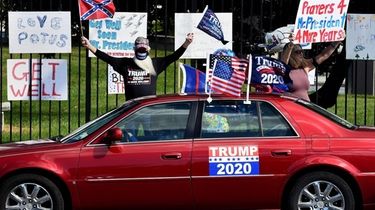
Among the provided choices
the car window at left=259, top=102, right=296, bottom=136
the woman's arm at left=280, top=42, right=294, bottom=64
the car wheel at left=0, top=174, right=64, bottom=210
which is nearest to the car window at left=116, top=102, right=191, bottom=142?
the car window at left=259, top=102, right=296, bottom=136

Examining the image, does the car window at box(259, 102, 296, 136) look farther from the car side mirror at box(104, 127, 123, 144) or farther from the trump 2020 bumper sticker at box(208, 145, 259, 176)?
the car side mirror at box(104, 127, 123, 144)

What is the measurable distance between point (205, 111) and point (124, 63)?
2.24 metres

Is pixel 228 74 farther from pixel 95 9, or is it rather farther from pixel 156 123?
pixel 95 9

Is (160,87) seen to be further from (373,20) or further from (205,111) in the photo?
(205,111)

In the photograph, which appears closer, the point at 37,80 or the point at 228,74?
the point at 228,74

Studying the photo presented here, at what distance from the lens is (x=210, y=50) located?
1077 centimetres

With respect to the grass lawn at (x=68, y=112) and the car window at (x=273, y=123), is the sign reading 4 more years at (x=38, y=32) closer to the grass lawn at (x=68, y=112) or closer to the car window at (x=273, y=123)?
the grass lawn at (x=68, y=112)

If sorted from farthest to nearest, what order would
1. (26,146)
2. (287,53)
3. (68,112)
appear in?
(68,112) → (287,53) → (26,146)

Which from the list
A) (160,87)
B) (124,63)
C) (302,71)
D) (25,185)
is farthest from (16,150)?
(160,87)

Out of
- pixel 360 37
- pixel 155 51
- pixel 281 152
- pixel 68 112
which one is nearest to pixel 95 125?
pixel 281 152

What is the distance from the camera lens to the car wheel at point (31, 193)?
7.28 metres

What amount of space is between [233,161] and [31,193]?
1.97 meters

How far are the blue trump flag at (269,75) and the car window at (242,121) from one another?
1313 millimetres

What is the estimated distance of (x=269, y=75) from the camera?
8961 millimetres
